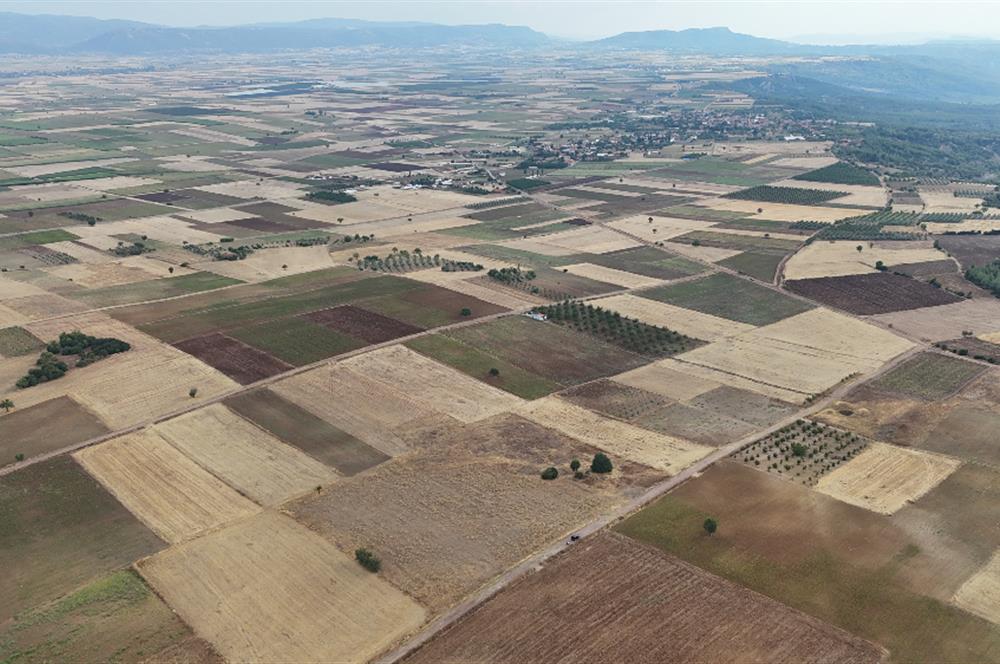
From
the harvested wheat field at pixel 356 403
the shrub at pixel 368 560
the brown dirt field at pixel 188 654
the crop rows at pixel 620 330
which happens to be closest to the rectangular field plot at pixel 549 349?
the crop rows at pixel 620 330

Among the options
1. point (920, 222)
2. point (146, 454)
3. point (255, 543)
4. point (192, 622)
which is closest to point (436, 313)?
point (146, 454)

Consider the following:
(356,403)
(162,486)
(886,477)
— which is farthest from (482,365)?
(886,477)

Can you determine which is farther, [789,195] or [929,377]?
[789,195]

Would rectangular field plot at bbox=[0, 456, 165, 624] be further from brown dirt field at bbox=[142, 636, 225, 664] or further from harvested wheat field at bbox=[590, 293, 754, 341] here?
harvested wheat field at bbox=[590, 293, 754, 341]

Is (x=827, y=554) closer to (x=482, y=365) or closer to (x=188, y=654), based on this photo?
(x=188, y=654)

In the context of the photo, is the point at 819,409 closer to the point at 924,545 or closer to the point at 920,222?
the point at 924,545

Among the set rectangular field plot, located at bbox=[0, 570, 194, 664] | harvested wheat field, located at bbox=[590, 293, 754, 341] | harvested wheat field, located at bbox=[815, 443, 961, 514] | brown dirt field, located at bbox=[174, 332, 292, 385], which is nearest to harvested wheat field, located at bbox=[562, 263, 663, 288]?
harvested wheat field, located at bbox=[590, 293, 754, 341]
